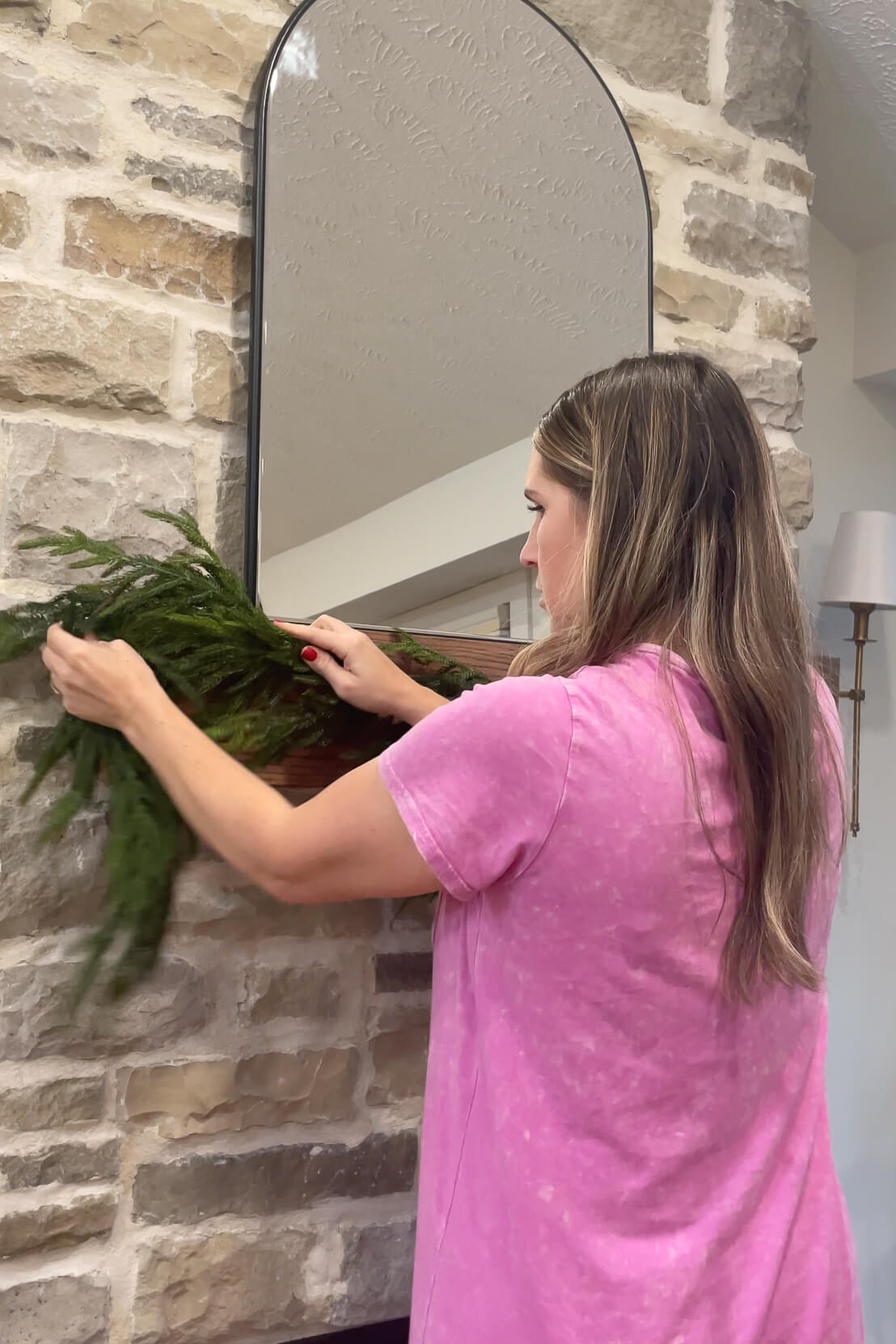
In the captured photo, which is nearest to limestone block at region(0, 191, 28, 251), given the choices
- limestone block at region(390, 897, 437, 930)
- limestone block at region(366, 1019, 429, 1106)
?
limestone block at region(390, 897, 437, 930)

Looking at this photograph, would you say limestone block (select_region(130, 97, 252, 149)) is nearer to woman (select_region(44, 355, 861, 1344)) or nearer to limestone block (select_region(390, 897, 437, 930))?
woman (select_region(44, 355, 861, 1344))

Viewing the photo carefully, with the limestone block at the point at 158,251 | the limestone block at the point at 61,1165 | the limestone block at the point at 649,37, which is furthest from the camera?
the limestone block at the point at 649,37

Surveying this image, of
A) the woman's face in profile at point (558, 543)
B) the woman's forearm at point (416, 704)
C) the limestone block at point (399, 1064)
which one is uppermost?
the woman's face in profile at point (558, 543)

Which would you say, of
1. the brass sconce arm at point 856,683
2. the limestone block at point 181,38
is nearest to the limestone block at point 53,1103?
the limestone block at point 181,38

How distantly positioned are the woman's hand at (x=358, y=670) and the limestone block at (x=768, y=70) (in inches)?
43.3

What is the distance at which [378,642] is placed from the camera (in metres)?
1.27

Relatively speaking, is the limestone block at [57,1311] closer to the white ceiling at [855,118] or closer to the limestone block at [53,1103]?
the limestone block at [53,1103]

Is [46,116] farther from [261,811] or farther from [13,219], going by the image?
[261,811]

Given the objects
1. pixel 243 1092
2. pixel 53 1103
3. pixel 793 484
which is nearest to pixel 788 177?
pixel 793 484

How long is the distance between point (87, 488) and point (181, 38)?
0.54m

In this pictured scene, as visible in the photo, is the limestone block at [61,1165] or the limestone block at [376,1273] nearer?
the limestone block at [61,1165]

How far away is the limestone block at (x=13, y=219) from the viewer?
1170 millimetres

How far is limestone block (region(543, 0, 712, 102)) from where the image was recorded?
1.59 m

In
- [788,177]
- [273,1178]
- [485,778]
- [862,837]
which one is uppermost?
[788,177]
